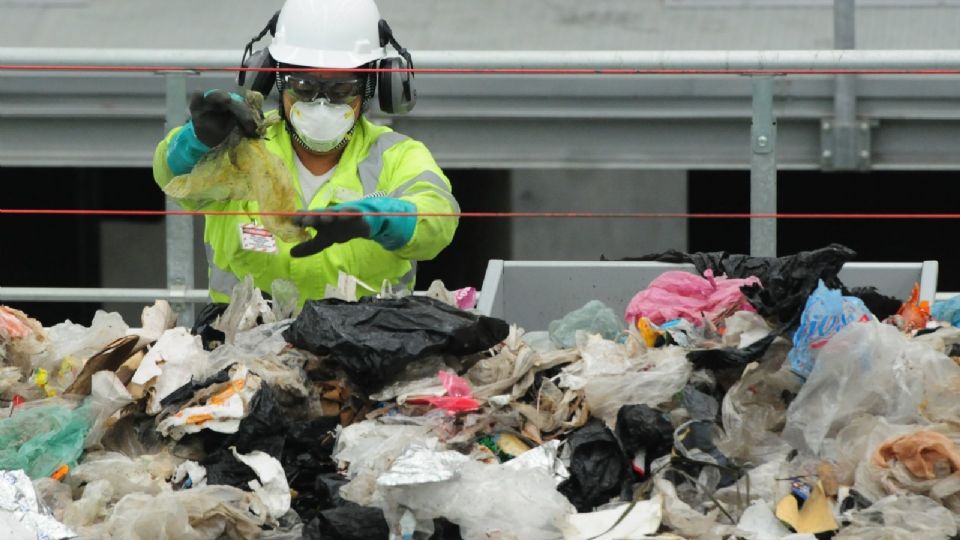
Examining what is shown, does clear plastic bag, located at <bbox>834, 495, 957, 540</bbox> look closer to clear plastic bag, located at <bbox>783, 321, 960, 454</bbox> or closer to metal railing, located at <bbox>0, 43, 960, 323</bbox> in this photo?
clear plastic bag, located at <bbox>783, 321, 960, 454</bbox>

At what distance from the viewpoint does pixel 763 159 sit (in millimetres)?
6117

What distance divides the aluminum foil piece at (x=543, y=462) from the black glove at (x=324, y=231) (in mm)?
728

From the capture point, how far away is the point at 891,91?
24.1 ft

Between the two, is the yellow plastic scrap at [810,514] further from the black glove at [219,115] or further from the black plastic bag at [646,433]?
the black glove at [219,115]

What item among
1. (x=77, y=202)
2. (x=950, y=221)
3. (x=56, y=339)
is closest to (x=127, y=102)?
(x=77, y=202)

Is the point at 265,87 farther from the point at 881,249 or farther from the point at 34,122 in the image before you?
the point at 881,249

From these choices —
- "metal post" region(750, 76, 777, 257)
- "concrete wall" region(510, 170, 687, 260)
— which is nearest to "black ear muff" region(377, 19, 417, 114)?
"metal post" region(750, 76, 777, 257)

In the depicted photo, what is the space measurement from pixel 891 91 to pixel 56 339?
3.89 m

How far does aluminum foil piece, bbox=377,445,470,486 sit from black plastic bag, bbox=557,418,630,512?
0.22m

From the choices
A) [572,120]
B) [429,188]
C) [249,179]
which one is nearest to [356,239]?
[429,188]

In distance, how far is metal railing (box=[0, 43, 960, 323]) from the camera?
5.98 meters

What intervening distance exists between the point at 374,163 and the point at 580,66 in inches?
51.6

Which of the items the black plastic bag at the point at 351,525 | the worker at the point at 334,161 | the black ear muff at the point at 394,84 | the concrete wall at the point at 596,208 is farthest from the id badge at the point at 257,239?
the concrete wall at the point at 596,208

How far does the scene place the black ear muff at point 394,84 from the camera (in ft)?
16.8
